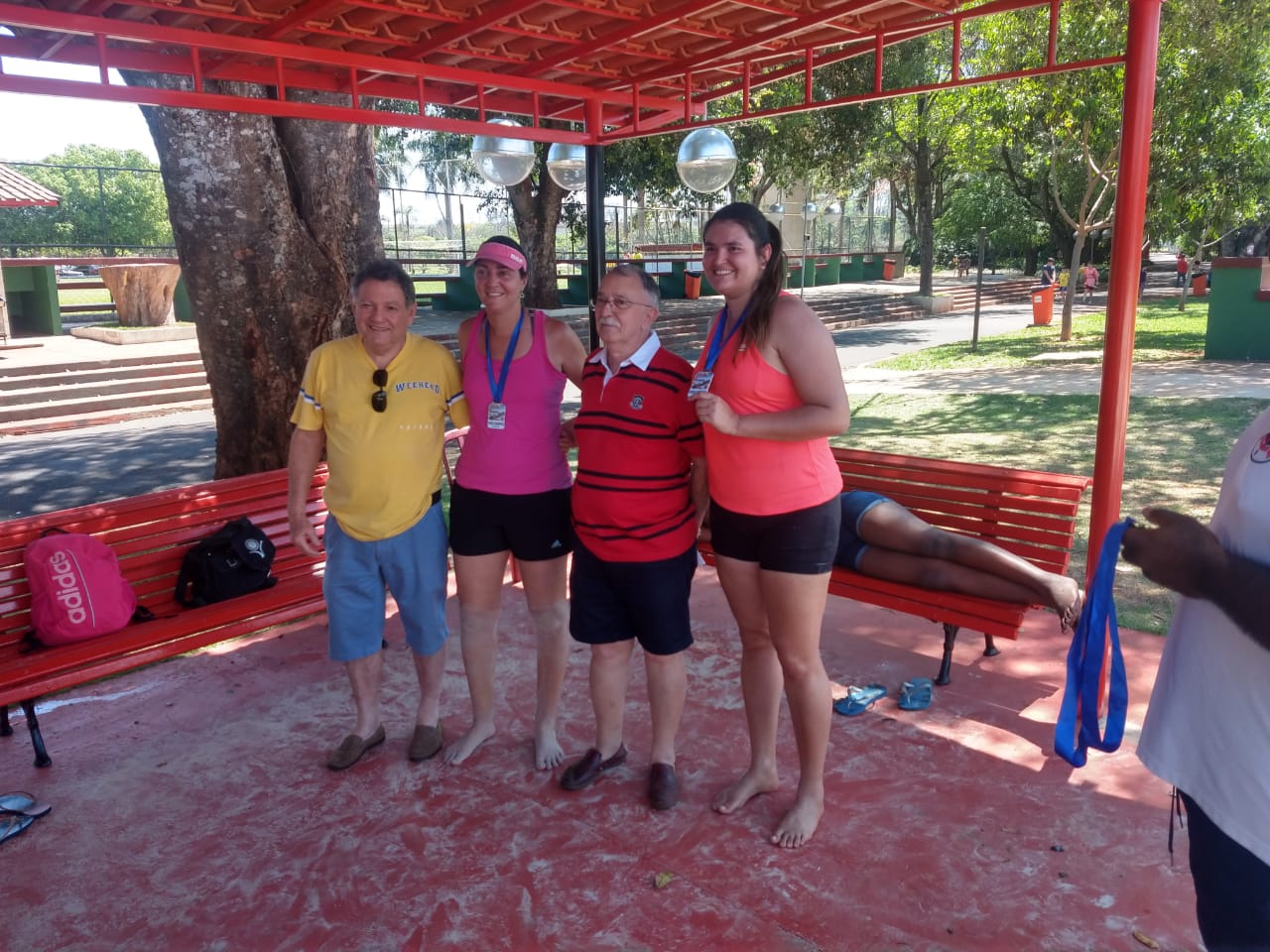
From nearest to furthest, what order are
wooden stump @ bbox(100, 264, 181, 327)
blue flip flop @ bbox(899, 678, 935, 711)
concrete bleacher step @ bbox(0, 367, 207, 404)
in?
blue flip flop @ bbox(899, 678, 935, 711)
concrete bleacher step @ bbox(0, 367, 207, 404)
wooden stump @ bbox(100, 264, 181, 327)

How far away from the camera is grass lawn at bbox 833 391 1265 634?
270 inches

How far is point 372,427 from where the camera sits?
3.34 m

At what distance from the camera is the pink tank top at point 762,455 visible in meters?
2.82

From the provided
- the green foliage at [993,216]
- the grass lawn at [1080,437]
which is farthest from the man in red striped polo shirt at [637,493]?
the green foliage at [993,216]

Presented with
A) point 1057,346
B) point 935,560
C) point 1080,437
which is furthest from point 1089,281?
point 935,560

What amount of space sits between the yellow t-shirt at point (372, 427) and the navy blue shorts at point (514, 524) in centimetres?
20

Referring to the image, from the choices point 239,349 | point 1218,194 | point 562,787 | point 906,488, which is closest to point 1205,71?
point 1218,194

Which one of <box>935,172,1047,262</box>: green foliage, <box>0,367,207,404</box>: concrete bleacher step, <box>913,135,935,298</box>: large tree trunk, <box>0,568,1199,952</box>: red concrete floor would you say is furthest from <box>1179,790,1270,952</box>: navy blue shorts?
<box>935,172,1047,262</box>: green foliage

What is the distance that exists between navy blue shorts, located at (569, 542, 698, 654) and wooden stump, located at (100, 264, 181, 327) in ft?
57.1

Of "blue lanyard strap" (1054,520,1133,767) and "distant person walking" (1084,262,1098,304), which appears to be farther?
"distant person walking" (1084,262,1098,304)

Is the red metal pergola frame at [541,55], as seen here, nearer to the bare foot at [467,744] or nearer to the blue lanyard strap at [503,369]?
the blue lanyard strap at [503,369]

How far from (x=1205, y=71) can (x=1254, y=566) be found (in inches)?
667

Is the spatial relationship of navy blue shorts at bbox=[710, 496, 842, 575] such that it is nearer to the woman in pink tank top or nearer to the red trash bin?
the woman in pink tank top

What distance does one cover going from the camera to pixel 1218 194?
1769 centimetres
